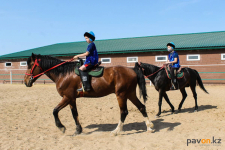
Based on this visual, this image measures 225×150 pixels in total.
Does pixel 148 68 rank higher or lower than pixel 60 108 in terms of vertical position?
higher

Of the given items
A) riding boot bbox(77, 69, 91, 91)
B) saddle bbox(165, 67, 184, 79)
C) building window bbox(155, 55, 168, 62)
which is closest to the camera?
riding boot bbox(77, 69, 91, 91)

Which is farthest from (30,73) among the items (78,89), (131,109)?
(131,109)

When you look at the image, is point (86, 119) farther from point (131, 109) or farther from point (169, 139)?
point (169, 139)

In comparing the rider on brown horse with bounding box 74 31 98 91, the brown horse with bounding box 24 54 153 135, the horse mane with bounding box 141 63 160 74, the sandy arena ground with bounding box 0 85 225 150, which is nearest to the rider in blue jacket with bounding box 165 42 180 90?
the horse mane with bounding box 141 63 160 74

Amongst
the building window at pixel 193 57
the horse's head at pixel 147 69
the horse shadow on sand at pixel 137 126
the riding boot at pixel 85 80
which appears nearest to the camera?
the riding boot at pixel 85 80

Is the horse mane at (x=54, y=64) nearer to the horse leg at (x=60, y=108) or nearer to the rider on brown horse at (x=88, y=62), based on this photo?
the rider on brown horse at (x=88, y=62)

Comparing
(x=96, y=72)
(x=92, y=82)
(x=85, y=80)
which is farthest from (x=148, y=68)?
(x=85, y=80)

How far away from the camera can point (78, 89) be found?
498 cm

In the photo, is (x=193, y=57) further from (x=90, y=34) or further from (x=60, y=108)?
(x=60, y=108)

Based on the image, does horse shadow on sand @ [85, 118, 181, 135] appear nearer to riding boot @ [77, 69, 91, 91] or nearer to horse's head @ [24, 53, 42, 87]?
riding boot @ [77, 69, 91, 91]

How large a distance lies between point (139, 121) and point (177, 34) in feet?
66.2

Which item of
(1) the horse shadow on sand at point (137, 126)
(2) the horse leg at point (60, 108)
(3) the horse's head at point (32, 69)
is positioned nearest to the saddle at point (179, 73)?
(1) the horse shadow on sand at point (137, 126)

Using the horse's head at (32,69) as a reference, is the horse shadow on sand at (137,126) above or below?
below

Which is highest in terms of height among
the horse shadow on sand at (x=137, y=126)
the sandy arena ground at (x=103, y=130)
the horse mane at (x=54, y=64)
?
the horse mane at (x=54, y=64)
